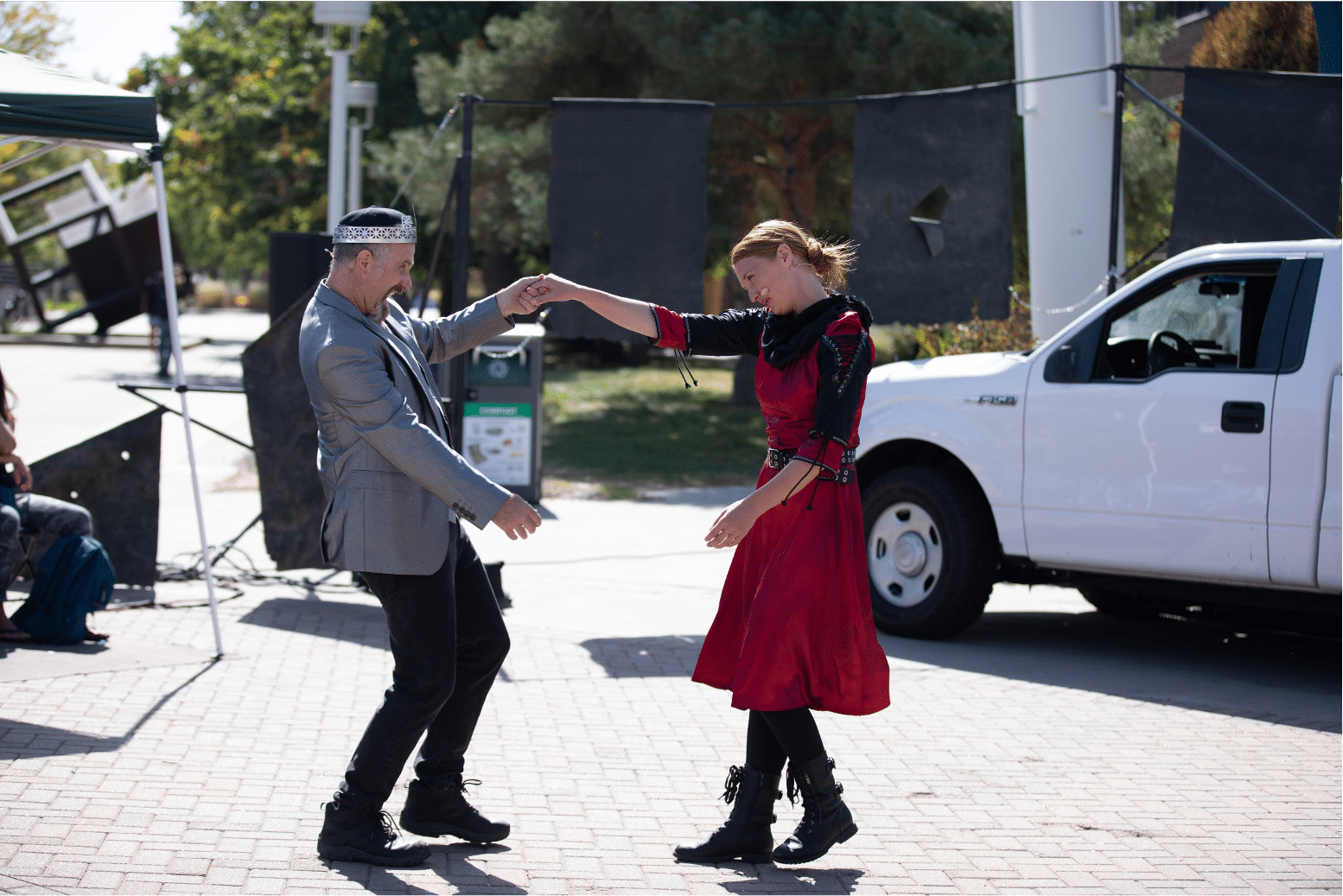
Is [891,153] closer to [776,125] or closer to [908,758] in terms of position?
[908,758]

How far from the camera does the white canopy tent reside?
544cm

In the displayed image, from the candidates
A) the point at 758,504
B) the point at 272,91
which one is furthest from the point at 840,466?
the point at 272,91

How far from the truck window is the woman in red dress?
316cm

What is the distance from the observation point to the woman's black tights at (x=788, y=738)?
156 inches

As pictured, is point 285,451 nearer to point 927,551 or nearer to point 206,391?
point 206,391

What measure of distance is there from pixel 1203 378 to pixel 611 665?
3.18 meters

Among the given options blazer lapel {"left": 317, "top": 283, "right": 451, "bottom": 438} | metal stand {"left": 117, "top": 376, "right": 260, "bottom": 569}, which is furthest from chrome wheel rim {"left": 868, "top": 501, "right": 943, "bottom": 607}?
blazer lapel {"left": 317, "top": 283, "right": 451, "bottom": 438}

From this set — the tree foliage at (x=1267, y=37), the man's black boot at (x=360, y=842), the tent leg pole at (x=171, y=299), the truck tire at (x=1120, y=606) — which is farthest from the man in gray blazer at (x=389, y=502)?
the tree foliage at (x=1267, y=37)

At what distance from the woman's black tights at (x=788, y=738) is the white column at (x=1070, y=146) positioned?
19.2 feet

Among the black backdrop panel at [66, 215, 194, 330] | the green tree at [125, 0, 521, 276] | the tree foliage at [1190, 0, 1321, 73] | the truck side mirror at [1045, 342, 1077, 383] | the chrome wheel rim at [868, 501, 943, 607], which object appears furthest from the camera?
the black backdrop panel at [66, 215, 194, 330]

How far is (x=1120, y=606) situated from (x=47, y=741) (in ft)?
19.5

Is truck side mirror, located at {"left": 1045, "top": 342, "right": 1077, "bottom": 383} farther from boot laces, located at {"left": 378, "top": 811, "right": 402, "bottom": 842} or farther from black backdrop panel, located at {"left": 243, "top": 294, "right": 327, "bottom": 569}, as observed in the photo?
boot laces, located at {"left": 378, "top": 811, "right": 402, "bottom": 842}

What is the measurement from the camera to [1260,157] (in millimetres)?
8008

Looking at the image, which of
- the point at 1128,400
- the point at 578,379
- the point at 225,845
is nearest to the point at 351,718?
the point at 225,845
